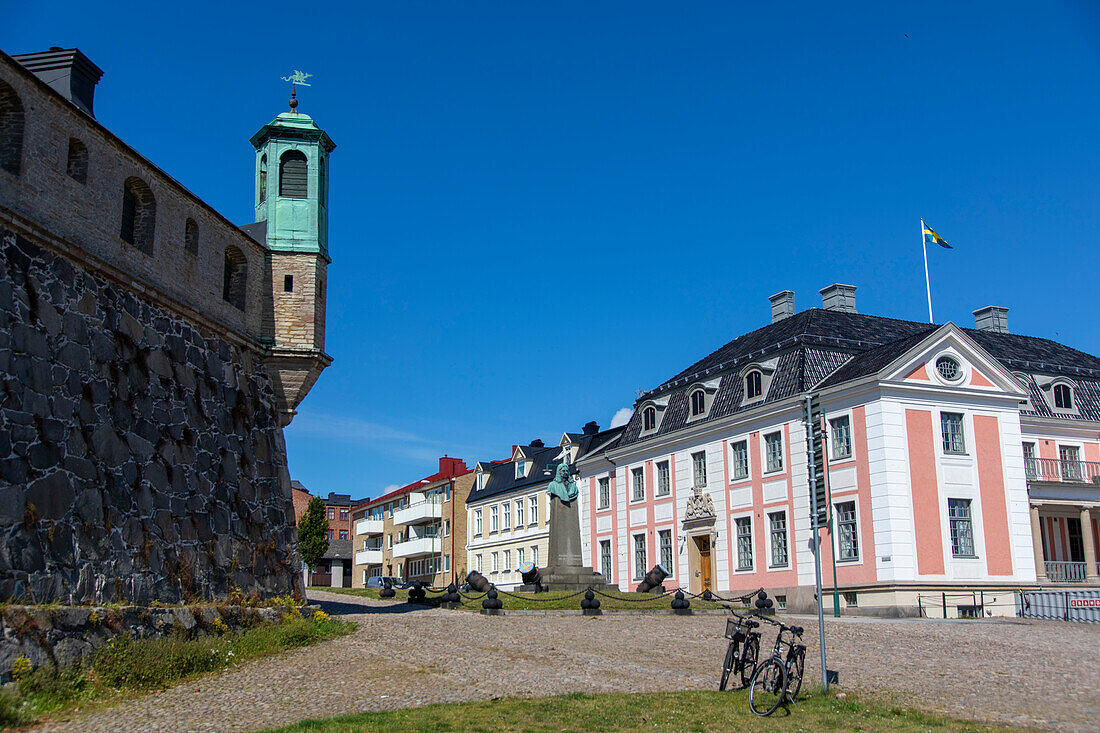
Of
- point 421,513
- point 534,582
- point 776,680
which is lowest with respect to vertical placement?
point 776,680

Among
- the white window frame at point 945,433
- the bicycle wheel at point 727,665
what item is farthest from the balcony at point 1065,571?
the bicycle wheel at point 727,665

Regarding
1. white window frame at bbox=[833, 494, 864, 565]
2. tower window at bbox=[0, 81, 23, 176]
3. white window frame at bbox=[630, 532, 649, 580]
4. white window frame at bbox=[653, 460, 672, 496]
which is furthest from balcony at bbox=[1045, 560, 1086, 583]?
tower window at bbox=[0, 81, 23, 176]

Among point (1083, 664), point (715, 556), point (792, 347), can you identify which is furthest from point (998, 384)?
point (1083, 664)

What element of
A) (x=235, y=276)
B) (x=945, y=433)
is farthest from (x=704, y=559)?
(x=235, y=276)

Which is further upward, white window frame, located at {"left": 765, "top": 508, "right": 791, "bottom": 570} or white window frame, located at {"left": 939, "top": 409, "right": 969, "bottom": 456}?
white window frame, located at {"left": 939, "top": 409, "right": 969, "bottom": 456}

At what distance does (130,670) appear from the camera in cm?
1323

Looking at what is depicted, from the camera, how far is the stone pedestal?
29.6 metres

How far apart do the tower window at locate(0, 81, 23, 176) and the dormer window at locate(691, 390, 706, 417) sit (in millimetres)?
28582

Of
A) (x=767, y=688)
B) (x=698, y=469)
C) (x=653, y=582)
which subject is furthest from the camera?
(x=698, y=469)

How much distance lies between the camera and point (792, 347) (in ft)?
116

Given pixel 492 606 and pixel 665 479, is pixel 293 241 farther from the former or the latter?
pixel 665 479

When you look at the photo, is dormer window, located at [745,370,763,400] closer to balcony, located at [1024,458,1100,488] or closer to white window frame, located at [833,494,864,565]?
white window frame, located at [833,494,864,565]

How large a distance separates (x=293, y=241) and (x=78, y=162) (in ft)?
19.7

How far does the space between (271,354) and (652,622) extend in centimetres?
1024
